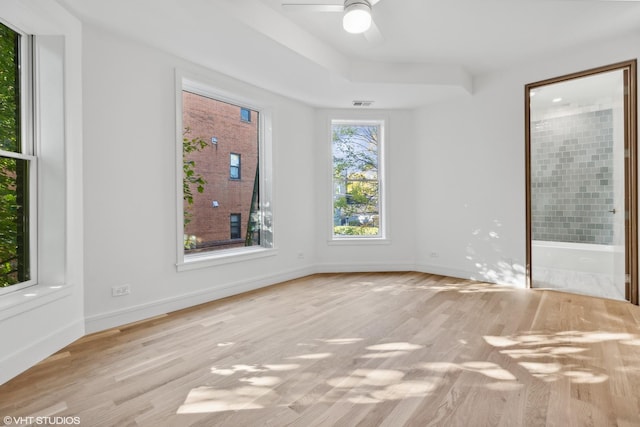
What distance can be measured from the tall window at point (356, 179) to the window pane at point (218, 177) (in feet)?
4.44

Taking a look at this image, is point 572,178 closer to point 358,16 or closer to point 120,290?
point 358,16

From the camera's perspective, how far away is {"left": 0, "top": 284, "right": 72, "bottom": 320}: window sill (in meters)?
1.94

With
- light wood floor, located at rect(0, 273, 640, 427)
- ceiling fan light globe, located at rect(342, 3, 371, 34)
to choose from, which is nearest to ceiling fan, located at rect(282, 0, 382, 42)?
ceiling fan light globe, located at rect(342, 3, 371, 34)

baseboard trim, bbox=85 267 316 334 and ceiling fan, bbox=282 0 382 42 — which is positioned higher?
ceiling fan, bbox=282 0 382 42

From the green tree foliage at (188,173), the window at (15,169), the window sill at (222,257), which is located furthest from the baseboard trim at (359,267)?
the window at (15,169)

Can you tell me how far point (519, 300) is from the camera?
11.5 ft

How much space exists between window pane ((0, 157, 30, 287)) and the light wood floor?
26.5 inches

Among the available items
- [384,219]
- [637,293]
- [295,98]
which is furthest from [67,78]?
[637,293]

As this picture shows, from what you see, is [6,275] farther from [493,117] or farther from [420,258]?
[493,117]

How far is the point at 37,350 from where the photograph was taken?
2127 mm

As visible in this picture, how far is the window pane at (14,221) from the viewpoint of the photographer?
216cm

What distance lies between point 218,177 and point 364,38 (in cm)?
226
